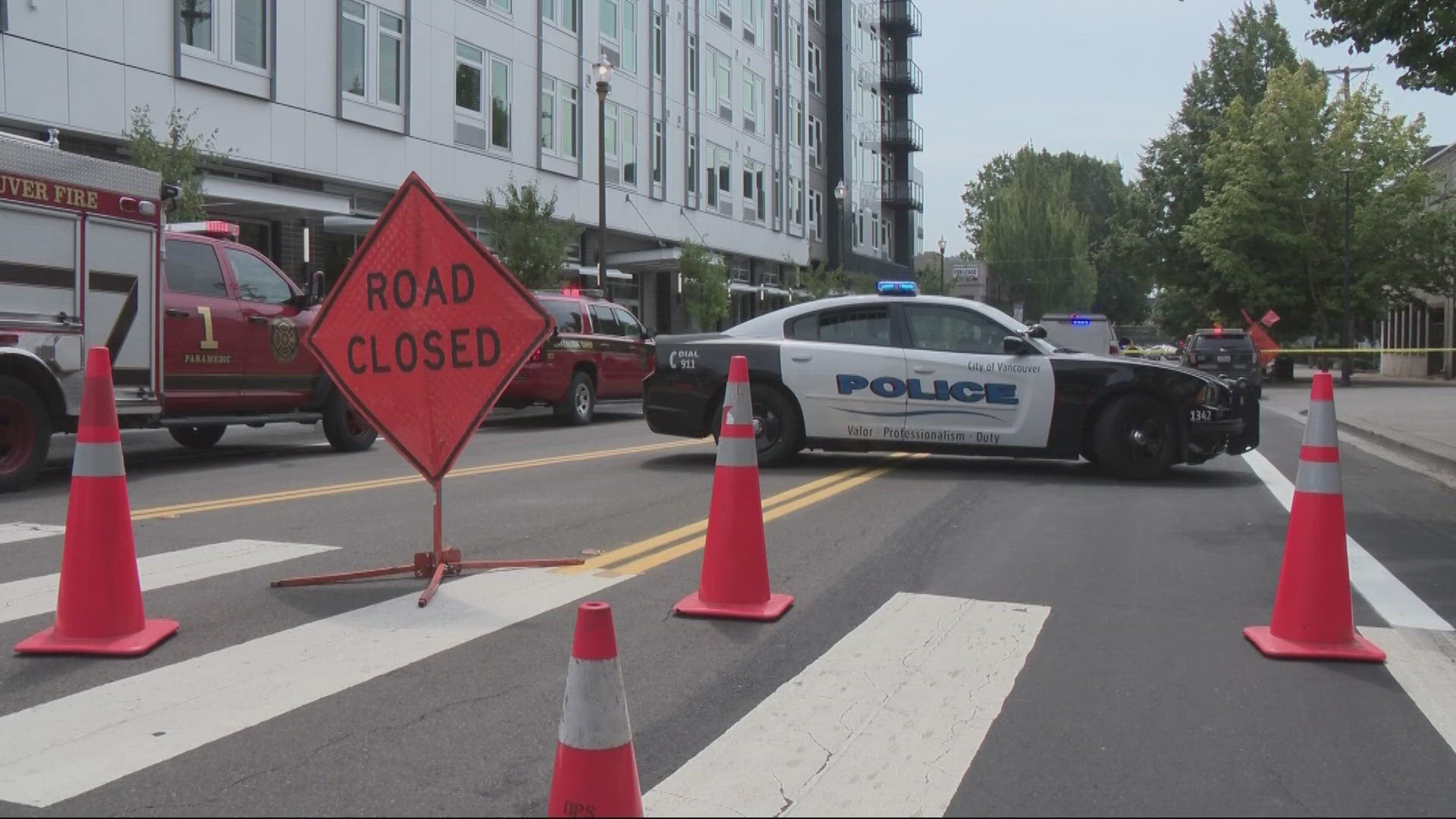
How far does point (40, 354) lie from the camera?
959 cm

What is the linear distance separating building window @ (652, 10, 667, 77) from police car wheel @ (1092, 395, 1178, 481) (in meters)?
27.2

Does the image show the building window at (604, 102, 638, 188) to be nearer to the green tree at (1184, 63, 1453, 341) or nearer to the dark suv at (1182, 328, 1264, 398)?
the dark suv at (1182, 328, 1264, 398)

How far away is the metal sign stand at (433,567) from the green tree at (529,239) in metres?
17.5

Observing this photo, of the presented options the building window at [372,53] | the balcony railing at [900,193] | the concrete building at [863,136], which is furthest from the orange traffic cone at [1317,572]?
the balcony railing at [900,193]

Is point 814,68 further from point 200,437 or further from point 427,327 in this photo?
point 427,327

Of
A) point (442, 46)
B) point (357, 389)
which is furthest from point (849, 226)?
point (357, 389)

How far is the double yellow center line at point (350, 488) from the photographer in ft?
28.0

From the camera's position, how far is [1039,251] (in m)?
76.9

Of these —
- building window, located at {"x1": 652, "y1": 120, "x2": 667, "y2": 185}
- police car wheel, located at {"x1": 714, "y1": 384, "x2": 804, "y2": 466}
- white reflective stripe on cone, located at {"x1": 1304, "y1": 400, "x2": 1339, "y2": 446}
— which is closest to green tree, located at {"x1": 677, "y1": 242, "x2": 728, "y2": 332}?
building window, located at {"x1": 652, "y1": 120, "x2": 667, "y2": 185}

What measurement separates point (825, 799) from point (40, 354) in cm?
854

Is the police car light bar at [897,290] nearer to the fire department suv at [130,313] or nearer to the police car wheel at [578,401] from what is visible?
the fire department suv at [130,313]

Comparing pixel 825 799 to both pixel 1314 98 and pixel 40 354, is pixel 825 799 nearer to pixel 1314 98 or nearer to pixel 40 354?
pixel 40 354

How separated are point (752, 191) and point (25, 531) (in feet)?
123

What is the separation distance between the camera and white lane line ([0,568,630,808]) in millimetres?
3670
